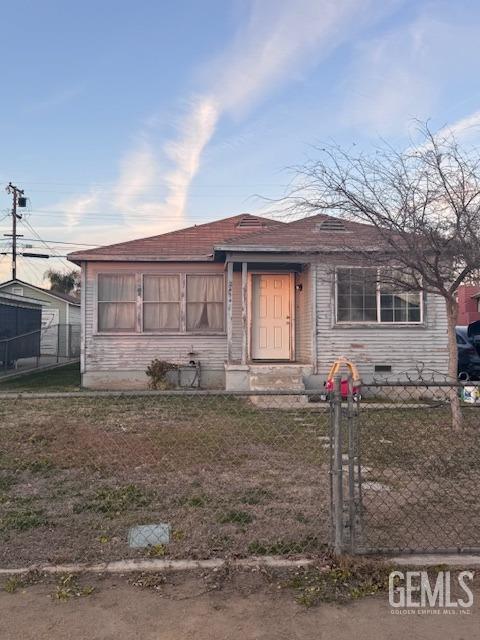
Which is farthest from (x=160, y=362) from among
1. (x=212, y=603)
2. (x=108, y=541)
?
(x=212, y=603)

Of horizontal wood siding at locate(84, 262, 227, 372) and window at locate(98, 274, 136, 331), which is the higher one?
window at locate(98, 274, 136, 331)

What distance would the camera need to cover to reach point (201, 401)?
9438 mm

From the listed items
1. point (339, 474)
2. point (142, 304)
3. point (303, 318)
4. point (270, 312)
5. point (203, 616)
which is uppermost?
point (142, 304)

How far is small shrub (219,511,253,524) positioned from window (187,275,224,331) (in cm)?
935

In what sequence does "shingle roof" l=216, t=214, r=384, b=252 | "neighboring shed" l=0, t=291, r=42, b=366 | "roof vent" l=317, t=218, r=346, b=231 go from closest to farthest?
"shingle roof" l=216, t=214, r=384, b=252
"roof vent" l=317, t=218, r=346, b=231
"neighboring shed" l=0, t=291, r=42, b=366

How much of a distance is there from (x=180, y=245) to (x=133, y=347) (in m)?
3.01

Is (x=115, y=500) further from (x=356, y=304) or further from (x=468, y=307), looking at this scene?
(x=468, y=307)

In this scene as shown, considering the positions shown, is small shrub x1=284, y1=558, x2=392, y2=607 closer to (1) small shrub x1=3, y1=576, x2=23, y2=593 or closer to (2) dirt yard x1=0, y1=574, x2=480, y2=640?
(2) dirt yard x1=0, y1=574, x2=480, y2=640

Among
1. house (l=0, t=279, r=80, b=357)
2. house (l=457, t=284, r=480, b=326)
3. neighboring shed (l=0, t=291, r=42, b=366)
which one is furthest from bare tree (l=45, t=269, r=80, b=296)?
house (l=457, t=284, r=480, b=326)

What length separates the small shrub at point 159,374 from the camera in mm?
12641

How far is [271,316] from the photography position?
13.1 m

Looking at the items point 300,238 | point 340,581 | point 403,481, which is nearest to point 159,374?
point 300,238

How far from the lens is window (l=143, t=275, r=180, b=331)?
44.2 ft

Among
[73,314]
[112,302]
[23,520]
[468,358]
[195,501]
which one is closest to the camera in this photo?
[23,520]
